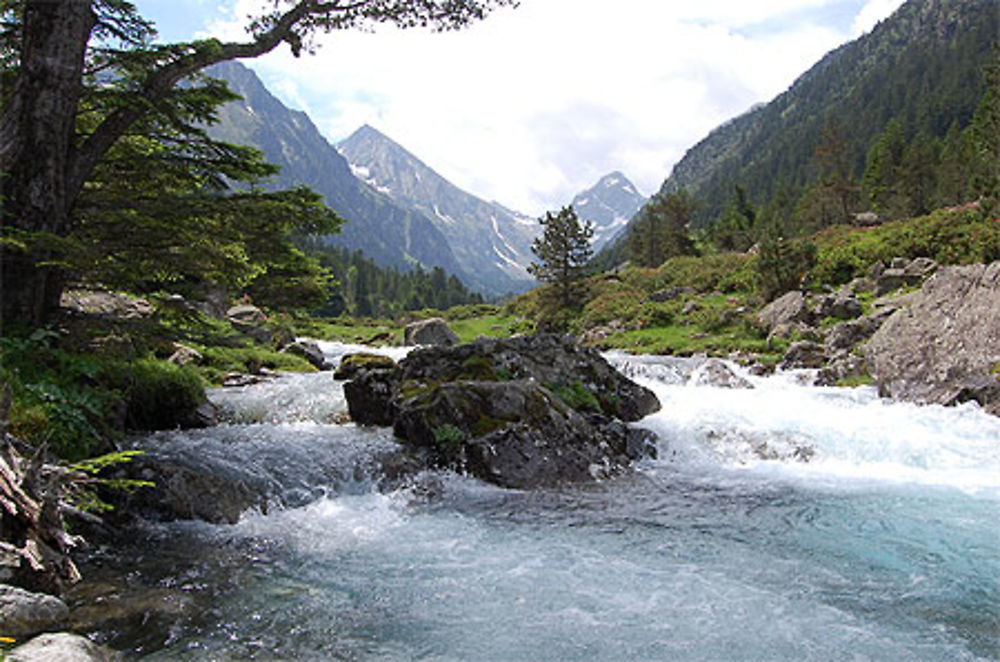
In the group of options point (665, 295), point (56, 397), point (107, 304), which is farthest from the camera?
point (665, 295)

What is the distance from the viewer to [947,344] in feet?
49.2

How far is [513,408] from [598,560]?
16.0 feet

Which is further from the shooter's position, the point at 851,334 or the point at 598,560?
the point at 851,334

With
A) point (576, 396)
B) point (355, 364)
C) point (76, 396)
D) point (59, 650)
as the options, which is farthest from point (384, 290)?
point (59, 650)

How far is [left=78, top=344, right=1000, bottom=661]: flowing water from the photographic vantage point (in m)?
5.02

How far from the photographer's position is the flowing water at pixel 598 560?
Result: 502 cm

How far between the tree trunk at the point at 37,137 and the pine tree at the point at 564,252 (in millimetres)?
40866

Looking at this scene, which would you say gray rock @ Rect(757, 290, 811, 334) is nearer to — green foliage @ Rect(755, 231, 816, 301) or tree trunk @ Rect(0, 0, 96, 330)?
green foliage @ Rect(755, 231, 816, 301)

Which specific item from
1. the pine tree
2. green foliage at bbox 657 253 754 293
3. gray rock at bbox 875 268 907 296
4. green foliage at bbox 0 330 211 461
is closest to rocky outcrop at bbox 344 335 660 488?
green foliage at bbox 0 330 211 461

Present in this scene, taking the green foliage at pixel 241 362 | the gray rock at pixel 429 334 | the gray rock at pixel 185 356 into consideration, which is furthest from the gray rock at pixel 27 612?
the gray rock at pixel 429 334

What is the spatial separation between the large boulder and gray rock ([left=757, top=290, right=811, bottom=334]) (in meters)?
8.83

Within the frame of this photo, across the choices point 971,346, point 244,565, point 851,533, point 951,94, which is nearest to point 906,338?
point 971,346

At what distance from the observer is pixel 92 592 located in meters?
5.28

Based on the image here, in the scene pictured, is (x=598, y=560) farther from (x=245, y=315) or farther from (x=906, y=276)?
(x=245, y=315)
